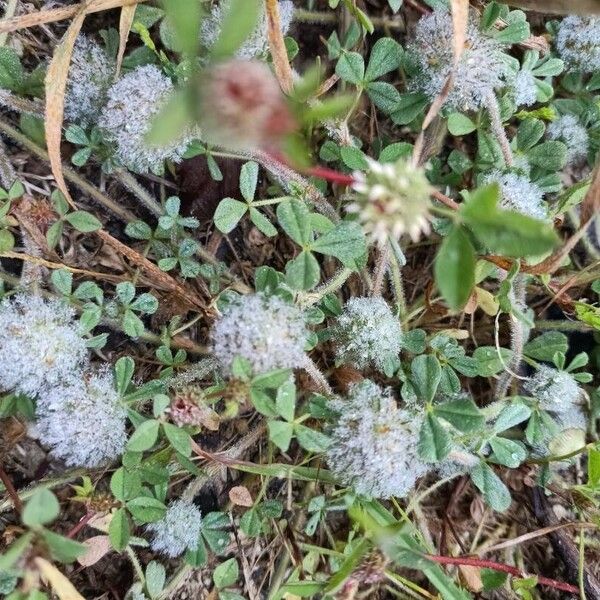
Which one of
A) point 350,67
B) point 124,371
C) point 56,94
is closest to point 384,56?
point 350,67

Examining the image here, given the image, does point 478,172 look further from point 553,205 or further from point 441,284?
point 441,284

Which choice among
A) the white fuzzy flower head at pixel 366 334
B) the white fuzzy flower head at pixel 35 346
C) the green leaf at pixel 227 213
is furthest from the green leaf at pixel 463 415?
the white fuzzy flower head at pixel 35 346

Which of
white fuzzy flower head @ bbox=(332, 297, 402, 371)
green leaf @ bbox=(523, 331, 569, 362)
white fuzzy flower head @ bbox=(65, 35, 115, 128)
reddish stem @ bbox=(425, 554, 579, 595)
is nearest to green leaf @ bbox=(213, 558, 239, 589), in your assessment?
reddish stem @ bbox=(425, 554, 579, 595)

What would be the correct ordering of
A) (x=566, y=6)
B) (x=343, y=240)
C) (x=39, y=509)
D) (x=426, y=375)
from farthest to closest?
(x=426, y=375) → (x=343, y=240) → (x=566, y=6) → (x=39, y=509)

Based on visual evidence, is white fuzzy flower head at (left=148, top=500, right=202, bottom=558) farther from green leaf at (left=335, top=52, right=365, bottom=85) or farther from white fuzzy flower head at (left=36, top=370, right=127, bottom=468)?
green leaf at (left=335, top=52, right=365, bottom=85)

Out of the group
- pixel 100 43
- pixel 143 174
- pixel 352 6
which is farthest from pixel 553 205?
pixel 100 43

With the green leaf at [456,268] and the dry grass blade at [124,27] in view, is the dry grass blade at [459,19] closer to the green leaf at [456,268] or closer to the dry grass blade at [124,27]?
the green leaf at [456,268]

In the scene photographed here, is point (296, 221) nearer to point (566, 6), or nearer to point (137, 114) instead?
point (137, 114)
